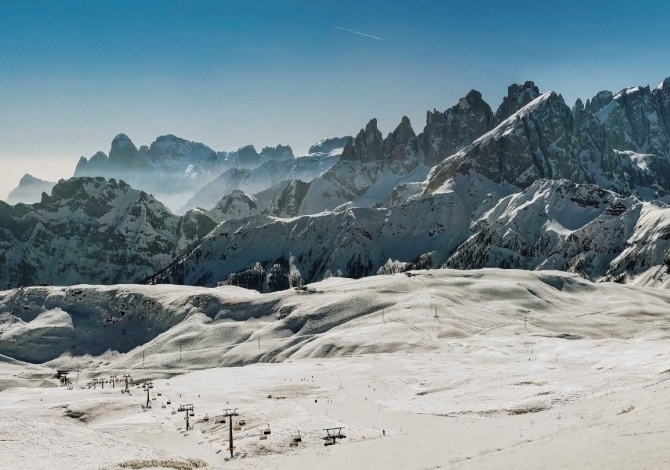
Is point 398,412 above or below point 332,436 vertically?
below

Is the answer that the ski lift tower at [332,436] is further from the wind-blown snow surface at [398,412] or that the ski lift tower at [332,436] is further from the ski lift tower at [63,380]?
the ski lift tower at [63,380]

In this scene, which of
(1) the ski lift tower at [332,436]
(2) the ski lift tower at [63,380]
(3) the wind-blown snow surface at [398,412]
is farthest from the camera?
(2) the ski lift tower at [63,380]

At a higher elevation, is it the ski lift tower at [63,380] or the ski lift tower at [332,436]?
the ski lift tower at [332,436]

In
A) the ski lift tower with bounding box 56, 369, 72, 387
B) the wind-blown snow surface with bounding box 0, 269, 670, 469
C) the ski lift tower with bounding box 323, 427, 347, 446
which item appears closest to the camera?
the wind-blown snow surface with bounding box 0, 269, 670, 469

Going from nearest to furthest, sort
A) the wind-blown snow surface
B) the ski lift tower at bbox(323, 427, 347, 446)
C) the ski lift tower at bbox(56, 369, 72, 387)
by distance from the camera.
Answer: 1. the wind-blown snow surface
2. the ski lift tower at bbox(323, 427, 347, 446)
3. the ski lift tower at bbox(56, 369, 72, 387)

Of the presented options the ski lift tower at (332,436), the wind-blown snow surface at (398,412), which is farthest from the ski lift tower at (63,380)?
the ski lift tower at (332,436)

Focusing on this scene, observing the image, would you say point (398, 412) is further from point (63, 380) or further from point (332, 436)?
point (63, 380)

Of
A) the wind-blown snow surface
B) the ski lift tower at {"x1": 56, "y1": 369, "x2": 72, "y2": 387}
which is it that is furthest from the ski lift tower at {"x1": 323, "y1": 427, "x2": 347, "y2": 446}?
the ski lift tower at {"x1": 56, "y1": 369, "x2": 72, "y2": 387}

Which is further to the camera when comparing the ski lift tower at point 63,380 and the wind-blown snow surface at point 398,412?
the ski lift tower at point 63,380

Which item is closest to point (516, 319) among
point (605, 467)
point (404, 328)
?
point (404, 328)

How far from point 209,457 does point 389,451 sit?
21.1 meters

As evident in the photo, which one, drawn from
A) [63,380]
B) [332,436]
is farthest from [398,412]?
[63,380]

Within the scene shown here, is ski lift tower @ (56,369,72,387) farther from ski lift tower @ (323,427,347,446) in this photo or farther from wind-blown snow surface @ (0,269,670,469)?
ski lift tower @ (323,427,347,446)

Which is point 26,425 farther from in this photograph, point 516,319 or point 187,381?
point 516,319
